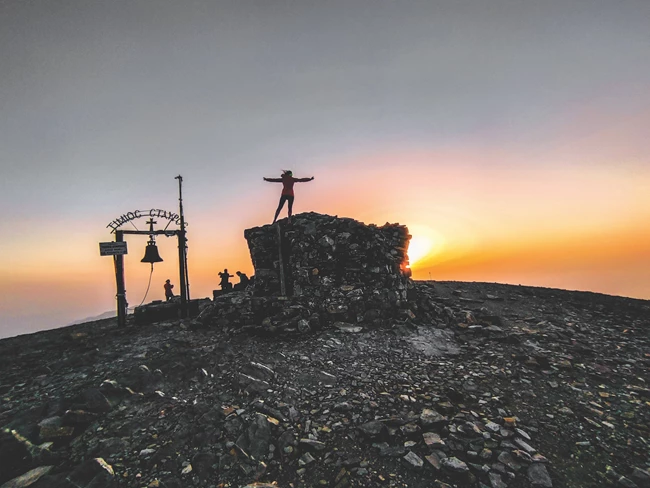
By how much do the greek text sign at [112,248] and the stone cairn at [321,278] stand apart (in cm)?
483

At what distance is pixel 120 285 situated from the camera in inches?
477

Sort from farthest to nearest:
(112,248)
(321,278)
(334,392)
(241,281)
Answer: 1. (241,281)
2. (112,248)
3. (321,278)
4. (334,392)

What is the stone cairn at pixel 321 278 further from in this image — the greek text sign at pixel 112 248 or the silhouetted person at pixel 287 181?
the greek text sign at pixel 112 248

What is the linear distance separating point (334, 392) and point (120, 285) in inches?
440

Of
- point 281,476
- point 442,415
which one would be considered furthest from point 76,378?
point 442,415

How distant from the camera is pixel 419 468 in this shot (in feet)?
13.4

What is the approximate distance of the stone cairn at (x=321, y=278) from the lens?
10141 mm

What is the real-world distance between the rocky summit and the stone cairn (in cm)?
7

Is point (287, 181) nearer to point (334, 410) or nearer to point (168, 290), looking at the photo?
point (334, 410)

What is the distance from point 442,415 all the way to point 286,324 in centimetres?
559

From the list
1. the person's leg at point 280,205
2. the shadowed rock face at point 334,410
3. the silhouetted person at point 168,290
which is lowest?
the shadowed rock face at point 334,410

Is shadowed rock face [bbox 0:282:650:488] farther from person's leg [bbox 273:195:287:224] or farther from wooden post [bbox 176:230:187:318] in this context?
person's leg [bbox 273:195:287:224]

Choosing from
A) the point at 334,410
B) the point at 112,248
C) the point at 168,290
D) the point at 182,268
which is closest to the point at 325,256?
the point at 334,410

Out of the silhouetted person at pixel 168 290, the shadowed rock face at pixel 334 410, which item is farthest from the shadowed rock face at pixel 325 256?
the silhouetted person at pixel 168 290
